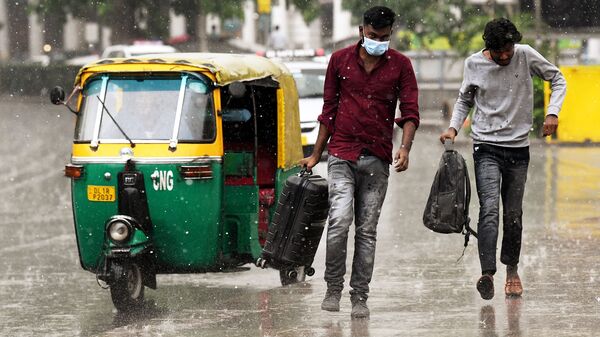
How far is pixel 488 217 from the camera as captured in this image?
28.7ft

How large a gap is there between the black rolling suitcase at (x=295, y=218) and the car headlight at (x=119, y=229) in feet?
4.06

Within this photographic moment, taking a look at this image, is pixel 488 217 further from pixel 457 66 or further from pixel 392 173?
pixel 457 66

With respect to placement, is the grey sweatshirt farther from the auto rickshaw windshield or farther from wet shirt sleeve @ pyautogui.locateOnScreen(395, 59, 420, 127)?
the auto rickshaw windshield

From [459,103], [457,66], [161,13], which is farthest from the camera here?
[161,13]

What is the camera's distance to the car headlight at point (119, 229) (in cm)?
931

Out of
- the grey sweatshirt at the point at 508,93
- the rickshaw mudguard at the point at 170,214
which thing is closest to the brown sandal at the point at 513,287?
the grey sweatshirt at the point at 508,93

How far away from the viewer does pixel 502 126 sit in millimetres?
8742

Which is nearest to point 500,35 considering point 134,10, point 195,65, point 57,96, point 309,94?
point 195,65

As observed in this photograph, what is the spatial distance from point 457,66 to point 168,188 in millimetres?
31203

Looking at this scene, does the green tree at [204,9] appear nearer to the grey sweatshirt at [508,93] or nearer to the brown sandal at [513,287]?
the grey sweatshirt at [508,93]

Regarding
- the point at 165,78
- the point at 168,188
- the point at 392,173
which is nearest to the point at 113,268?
the point at 168,188

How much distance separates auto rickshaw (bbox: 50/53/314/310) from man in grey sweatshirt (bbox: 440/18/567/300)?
4.90ft

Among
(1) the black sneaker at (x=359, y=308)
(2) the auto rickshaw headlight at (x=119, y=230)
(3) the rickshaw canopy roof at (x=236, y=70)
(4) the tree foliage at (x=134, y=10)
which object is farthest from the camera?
(4) the tree foliage at (x=134, y=10)

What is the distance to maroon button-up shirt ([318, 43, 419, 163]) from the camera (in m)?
8.12
